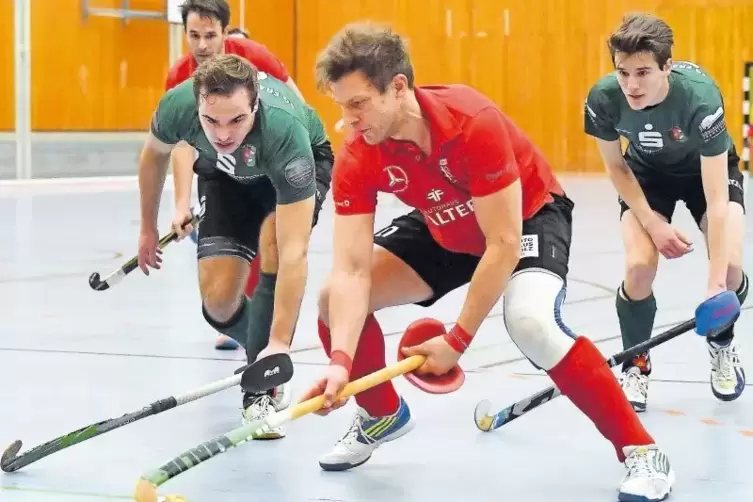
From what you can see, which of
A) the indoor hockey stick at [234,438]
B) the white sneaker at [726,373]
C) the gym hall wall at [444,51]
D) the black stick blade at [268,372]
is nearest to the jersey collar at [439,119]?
the indoor hockey stick at [234,438]

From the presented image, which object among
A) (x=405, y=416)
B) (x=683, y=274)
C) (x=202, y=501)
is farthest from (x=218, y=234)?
(x=683, y=274)

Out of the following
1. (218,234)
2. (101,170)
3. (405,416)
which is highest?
(218,234)

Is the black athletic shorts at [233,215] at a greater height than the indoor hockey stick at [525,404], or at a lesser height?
greater

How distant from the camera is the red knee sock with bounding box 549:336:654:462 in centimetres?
261

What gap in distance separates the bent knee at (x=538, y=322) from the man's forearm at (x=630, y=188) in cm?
97

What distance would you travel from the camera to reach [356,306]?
8.80ft

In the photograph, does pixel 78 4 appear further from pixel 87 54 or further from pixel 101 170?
pixel 101 170

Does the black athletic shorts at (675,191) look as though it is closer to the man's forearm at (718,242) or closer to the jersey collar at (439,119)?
the man's forearm at (718,242)

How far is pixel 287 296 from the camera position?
2.97 m

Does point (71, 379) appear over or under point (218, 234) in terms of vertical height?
under

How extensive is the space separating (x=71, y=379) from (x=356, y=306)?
1.50 m

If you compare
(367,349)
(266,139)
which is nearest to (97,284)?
(266,139)

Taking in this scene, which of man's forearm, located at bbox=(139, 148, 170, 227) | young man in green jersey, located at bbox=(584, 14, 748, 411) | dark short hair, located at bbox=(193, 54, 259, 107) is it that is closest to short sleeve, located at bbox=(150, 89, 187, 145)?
man's forearm, located at bbox=(139, 148, 170, 227)

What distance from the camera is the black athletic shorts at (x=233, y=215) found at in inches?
144
